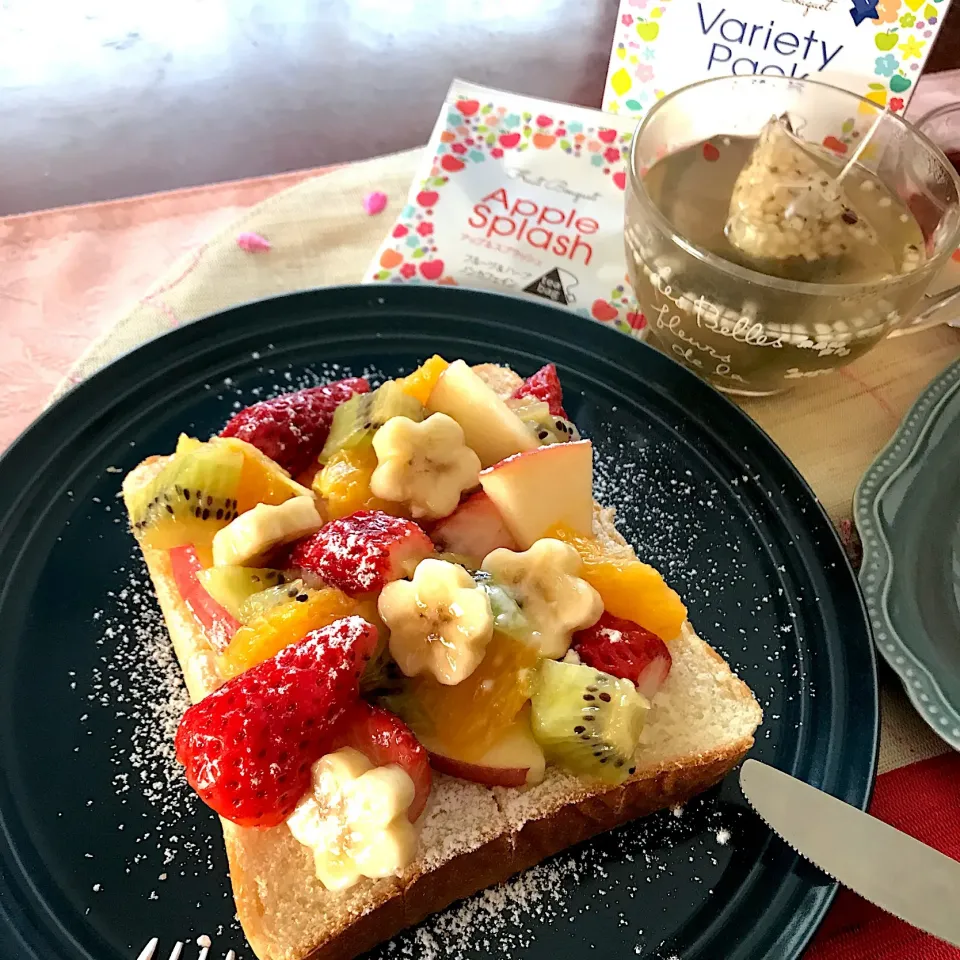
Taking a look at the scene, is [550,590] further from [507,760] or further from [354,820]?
[354,820]

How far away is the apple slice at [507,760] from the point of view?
Result: 1.55m

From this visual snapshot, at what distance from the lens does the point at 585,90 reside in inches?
124

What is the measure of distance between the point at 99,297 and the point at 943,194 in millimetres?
2174

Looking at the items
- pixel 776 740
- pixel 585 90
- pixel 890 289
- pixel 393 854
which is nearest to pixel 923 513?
pixel 890 289

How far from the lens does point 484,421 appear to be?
1853 mm

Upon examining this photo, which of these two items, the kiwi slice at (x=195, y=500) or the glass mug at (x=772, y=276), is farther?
the glass mug at (x=772, y=276)

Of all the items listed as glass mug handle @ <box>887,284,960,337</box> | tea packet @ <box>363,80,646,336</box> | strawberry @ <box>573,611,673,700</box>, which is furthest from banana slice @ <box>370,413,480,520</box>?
glass mug handle @ <box>887,284,960,337</box>

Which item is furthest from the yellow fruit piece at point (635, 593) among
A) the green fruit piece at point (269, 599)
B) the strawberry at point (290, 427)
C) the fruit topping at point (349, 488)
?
the strawberry at point (290, 427)

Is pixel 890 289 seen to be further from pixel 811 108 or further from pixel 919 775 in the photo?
pixel 919 775

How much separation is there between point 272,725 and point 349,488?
53 centimetres

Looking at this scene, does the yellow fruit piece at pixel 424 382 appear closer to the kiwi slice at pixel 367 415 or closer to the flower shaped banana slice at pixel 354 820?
the kiwi slice at pixel 367 415

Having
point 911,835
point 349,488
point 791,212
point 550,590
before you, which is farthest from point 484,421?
point 911,835

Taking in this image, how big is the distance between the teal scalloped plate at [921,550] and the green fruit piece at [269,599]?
3.75 ft

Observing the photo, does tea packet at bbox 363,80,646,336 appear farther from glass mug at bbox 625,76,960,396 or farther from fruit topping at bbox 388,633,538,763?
fruit topping at bbox 388,633,538,763
